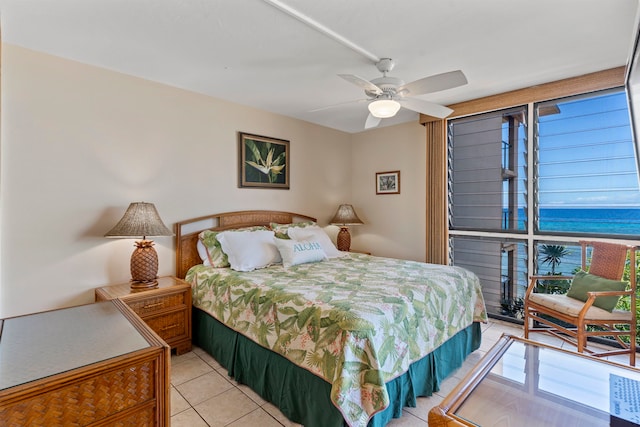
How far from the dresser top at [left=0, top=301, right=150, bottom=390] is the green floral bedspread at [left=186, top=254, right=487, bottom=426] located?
856mm

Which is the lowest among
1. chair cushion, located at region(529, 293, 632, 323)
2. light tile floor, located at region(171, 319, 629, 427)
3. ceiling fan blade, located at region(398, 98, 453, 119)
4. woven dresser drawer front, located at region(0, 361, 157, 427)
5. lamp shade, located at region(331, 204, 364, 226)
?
light tile floor, located at region(171, 319, 629, 427)

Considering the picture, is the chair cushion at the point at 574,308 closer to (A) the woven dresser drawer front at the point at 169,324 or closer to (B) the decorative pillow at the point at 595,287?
(B) the decorative pillow at the point at 595,287

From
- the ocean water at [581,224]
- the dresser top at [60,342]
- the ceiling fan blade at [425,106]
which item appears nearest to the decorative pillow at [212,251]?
the dresser top at [60,342]

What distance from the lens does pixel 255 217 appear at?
374 cm

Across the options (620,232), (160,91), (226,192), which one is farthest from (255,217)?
(620,232)

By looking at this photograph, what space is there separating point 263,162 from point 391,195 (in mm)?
1916

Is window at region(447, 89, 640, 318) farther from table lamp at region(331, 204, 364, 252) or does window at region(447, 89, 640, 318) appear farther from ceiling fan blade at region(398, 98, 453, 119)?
table lamp at region(331, 204, 364, 252)

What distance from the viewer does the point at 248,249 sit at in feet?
9.70

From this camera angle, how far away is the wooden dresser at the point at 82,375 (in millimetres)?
983

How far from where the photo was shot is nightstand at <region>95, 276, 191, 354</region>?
8.03 feet

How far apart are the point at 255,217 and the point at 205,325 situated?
4.57 feet

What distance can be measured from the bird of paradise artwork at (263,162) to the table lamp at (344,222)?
914 mm

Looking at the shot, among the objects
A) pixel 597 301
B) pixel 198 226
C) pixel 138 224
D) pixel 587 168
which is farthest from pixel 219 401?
pixel 587 168

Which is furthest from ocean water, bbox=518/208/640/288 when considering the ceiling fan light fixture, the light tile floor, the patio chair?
the ceiling fan light fixture
